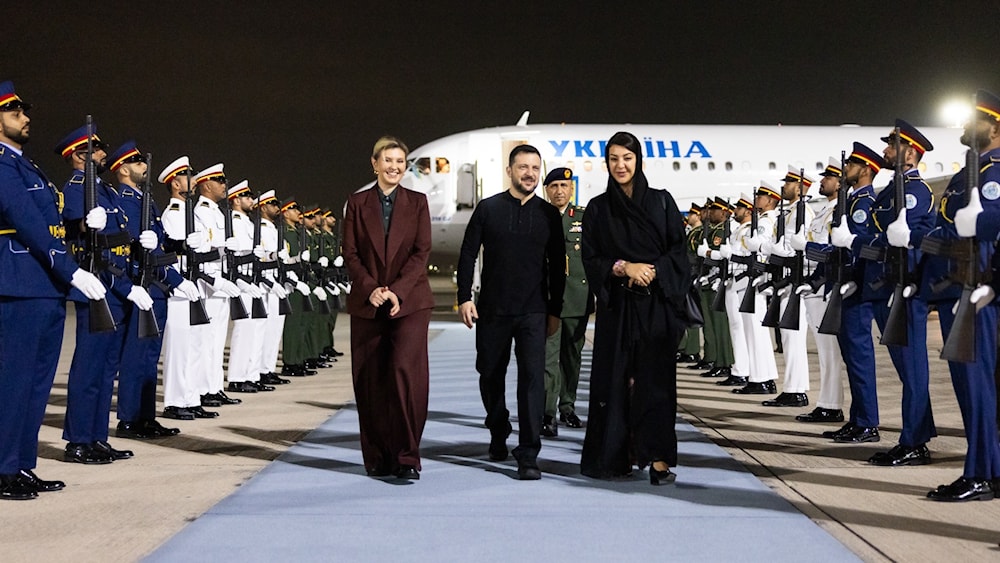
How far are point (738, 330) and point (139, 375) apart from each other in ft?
19.3

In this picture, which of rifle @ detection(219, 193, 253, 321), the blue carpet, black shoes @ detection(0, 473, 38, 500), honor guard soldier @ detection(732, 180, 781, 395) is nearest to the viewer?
the blue carpet

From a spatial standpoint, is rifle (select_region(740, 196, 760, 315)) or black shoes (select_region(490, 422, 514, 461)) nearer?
black shoes (select_region(490, 422, 514, 461))

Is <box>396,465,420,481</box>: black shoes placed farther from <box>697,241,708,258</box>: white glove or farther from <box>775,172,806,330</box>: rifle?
<box>697,241,708,258</box>: white glove

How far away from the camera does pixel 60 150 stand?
708 cm

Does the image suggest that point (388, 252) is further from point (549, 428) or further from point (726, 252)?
point (726, 252)

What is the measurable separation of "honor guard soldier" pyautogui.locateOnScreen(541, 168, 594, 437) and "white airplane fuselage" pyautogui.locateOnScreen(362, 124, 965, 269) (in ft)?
47.2

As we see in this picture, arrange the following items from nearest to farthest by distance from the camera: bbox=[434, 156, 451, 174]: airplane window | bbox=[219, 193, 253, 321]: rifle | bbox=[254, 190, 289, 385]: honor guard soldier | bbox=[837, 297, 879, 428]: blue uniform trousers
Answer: bbox=[837, 297, 879, 428]: blue uniform trousers, bbox=[219, 193, 253, 321]: rifle, bbox=[254, 190, 289, 385]: honor guard soldier, bbox=[434, 156, 451, 174]: airplane window

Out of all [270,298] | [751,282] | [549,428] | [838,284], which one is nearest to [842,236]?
[838,284]

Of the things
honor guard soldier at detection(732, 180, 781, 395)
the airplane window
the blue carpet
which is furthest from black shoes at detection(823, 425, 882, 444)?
the airplane window

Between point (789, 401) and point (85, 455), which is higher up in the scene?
point (789, 401)

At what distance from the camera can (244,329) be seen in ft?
36.7

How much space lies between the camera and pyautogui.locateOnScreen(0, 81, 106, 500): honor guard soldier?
18.6ft

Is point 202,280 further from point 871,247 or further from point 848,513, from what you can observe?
point 848,513

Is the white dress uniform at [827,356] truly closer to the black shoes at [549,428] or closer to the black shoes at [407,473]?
the black shoes at [549,428]
